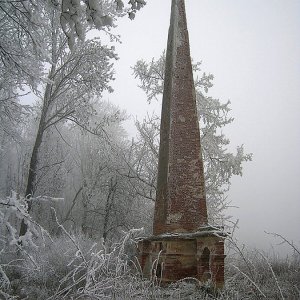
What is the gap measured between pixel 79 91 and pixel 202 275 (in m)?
8.04

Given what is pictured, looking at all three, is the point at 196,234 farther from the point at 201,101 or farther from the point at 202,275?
the point at 201,101

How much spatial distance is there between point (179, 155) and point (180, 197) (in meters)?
1.09

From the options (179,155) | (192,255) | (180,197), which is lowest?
(192,255)

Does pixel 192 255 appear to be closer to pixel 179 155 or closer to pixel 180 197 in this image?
pixel 180 197

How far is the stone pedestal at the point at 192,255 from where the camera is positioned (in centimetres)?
593

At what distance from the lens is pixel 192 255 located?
Answer: 662cm

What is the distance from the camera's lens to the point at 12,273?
27.9 feet

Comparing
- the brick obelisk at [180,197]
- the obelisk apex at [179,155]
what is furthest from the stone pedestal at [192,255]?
the obelisk apex at [179,155]

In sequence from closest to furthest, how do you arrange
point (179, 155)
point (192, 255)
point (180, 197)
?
point (192, 255)
point (180, 197)
point (179, 155)

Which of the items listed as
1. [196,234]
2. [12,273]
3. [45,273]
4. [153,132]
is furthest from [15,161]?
[196,234]

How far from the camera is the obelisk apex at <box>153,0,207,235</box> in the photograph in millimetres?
7270

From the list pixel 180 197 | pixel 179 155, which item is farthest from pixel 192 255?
pixel 179 155

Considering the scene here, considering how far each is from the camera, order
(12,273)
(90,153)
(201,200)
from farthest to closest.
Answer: (90,153), (12,273), (201,200)

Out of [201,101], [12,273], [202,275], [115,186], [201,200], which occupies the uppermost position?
[201,101]
